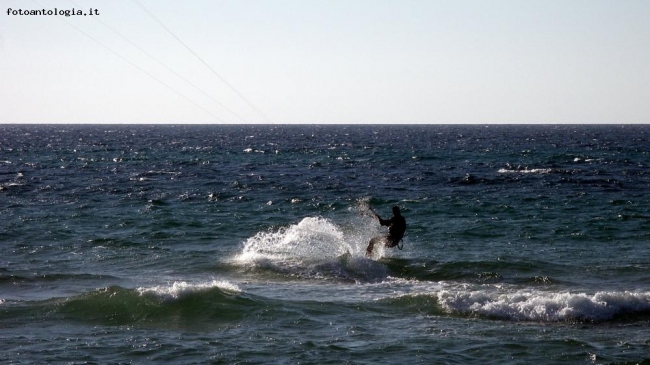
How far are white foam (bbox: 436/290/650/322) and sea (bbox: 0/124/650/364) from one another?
0.13 feet

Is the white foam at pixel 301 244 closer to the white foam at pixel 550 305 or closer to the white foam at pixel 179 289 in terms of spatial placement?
the white foam at pixel 179 289

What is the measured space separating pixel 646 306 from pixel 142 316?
380 inches

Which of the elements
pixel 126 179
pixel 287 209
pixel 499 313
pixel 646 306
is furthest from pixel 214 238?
pixel 126 179

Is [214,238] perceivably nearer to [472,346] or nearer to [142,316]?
[142,316]

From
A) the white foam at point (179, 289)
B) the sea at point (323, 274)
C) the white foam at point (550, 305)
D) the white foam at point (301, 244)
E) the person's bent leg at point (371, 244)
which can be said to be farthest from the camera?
the white foam at point (301, 244)

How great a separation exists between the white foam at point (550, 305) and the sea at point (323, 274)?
4cm

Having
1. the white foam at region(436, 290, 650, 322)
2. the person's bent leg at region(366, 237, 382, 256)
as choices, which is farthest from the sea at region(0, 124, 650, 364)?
the person's bent leg at region(366, 237, 382, 256)

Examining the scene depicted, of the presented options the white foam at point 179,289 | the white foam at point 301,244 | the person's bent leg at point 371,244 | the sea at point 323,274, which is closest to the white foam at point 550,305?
the sea at point 323,274

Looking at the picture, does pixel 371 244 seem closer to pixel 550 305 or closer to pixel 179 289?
pixel 179 289

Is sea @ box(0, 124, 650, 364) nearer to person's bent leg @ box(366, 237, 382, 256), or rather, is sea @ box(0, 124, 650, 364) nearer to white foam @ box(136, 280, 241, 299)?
white foam @ box(136, 280, 241, 299)

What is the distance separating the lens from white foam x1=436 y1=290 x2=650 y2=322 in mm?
14914

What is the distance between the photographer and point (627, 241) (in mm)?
23766

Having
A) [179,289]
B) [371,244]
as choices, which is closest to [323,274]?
[371,244]

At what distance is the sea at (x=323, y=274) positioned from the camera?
512 inches
